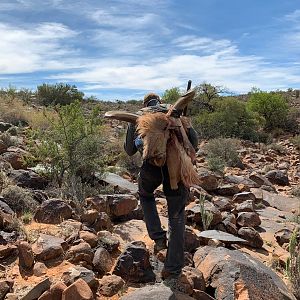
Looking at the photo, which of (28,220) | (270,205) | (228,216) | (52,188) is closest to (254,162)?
(270,205)

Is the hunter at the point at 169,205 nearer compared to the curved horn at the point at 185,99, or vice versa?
the curved horn at the point at 185,99

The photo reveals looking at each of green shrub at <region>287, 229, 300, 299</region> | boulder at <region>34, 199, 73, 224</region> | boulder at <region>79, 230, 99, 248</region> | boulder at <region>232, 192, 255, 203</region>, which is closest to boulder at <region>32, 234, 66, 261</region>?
boulder at <region>79, 230, 99, 248</region>

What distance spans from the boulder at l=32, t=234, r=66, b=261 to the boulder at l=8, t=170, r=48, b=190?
7.97ft

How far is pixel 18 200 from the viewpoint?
572 centimetres

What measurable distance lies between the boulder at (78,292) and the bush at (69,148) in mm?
3724

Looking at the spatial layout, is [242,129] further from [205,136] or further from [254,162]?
[254,162]

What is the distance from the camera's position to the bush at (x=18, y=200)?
5676mm

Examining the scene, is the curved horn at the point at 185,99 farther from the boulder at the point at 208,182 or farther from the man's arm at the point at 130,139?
the boulder at the point at 208,182

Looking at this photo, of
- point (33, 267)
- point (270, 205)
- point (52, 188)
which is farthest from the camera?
point (270, 205)

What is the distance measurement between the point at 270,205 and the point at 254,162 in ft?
22.8

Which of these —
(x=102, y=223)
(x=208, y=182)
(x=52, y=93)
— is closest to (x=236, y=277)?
(x=102, y=223)

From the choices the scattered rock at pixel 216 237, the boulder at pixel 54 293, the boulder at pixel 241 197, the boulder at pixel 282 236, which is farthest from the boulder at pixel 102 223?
the boulder at pixel 241 197

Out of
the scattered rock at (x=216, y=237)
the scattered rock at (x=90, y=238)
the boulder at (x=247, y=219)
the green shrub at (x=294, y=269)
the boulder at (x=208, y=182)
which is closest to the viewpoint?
the green shrub at (x=294, y=269)

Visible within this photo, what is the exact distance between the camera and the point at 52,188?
682cm
